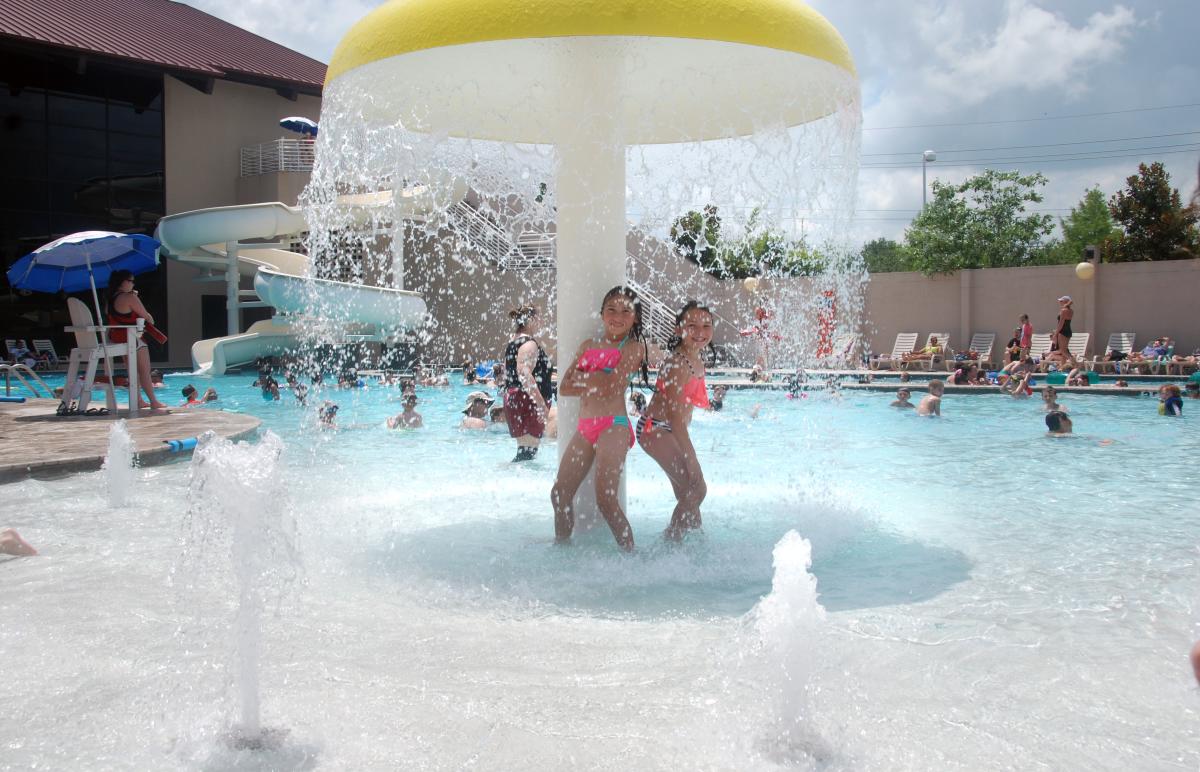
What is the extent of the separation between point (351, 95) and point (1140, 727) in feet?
14.8

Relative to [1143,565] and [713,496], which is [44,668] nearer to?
[713,496]

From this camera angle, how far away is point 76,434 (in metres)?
9.42

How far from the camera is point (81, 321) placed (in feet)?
36.2

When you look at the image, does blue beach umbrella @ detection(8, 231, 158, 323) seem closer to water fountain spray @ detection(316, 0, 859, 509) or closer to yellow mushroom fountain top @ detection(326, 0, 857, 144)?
water fountain spray @ detection(316, 0, 859, 509)

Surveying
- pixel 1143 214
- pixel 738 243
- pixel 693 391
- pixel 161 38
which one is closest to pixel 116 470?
pixel 693 391

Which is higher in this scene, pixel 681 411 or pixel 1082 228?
pixel 1082 228

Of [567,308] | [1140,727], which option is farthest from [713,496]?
[1140,727]

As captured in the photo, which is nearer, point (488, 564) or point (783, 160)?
point (488, 564)

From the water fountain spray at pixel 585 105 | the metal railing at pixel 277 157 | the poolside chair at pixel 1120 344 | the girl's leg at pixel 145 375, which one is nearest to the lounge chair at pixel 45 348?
the metal railing at pixel 277 157

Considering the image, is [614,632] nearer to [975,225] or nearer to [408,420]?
[408,420]

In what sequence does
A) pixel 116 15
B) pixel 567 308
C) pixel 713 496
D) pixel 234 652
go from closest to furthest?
pixel 234 652
pixel 567 308
pixel 713 496
pixel 116 15

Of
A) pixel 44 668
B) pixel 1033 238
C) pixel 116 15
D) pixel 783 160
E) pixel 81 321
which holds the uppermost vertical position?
pixel 116 15

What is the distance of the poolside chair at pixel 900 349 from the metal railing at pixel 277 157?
55.4 ft

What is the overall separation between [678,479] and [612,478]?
0.61m
